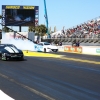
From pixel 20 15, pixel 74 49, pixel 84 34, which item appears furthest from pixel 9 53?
pixel 20 15

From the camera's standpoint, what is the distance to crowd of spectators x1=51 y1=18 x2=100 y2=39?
51741 mm

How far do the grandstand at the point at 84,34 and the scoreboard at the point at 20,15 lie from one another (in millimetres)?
10155

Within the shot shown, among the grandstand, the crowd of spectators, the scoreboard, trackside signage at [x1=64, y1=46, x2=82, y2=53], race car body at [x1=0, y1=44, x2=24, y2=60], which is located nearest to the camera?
race car body at [x1=0, y1=44, x2=24, y2=60]

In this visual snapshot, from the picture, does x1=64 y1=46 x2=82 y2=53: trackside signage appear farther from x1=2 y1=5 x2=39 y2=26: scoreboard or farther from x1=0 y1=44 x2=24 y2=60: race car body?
x1=2 y1=5 x2=39 y2=26: scoreboard

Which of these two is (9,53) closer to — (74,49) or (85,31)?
(74,49)

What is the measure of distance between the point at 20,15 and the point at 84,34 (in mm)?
21163

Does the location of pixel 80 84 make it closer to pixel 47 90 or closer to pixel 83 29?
pixel 47 90

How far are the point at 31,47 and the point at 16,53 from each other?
2107 centimetres

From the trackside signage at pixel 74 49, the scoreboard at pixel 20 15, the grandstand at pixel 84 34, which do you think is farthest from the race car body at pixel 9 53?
the scoreboard at pixel 20 15

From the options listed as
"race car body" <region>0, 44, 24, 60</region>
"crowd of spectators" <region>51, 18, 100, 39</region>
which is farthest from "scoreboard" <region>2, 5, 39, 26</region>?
"race car body" <region>0, 44, 24, 60</region>

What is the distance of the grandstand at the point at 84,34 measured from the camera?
48938 mm

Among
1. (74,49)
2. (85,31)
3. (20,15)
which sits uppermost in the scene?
(20,15)

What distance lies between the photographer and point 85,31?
55.2 m

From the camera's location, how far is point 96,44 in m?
46.4
